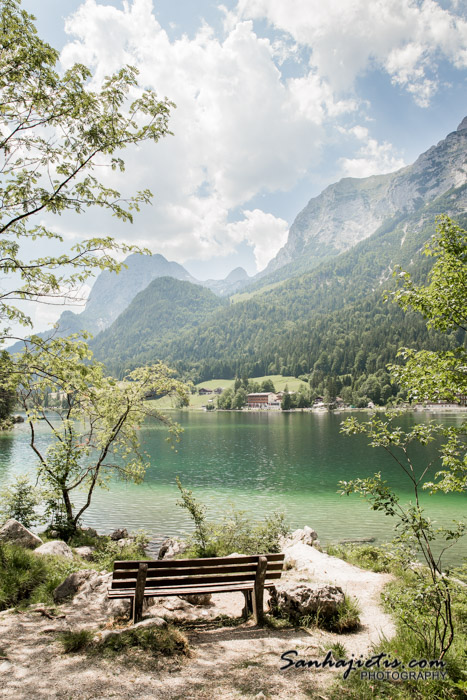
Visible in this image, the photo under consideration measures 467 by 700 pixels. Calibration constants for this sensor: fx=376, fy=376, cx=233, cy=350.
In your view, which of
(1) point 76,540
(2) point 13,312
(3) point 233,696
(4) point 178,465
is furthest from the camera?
(4) point 178,465

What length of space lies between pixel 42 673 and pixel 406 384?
840 centimetres

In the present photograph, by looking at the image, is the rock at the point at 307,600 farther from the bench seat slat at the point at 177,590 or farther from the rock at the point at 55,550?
the rock at the point at 55,550

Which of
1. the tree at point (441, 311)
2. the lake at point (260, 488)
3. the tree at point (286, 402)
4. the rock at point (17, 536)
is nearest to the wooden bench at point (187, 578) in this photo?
the tree at point (441, 311)

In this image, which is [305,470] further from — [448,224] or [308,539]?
[448,224]

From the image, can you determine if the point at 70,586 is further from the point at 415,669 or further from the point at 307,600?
the point at 415,669

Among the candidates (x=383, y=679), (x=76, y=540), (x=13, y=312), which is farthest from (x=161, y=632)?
(x=76, y=540)

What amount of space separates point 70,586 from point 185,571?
4.11 meters

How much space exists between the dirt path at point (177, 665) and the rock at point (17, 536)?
5.32 meters

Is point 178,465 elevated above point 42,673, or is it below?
below

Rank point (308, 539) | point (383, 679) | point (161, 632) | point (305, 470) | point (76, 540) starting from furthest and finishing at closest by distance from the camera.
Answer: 1. point (305, 470)
2. point (308, 539)
3. point (76, 540)
4. point (161, 632)
5. point (383, 679)

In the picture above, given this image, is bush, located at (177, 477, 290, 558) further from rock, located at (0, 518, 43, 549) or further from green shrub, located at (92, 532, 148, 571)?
rock, located at (0, 518, 43, 549)

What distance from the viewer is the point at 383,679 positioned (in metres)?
5.42

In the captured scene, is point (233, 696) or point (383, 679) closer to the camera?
point (233, 696)

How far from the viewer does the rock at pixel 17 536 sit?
12320 millimetres
